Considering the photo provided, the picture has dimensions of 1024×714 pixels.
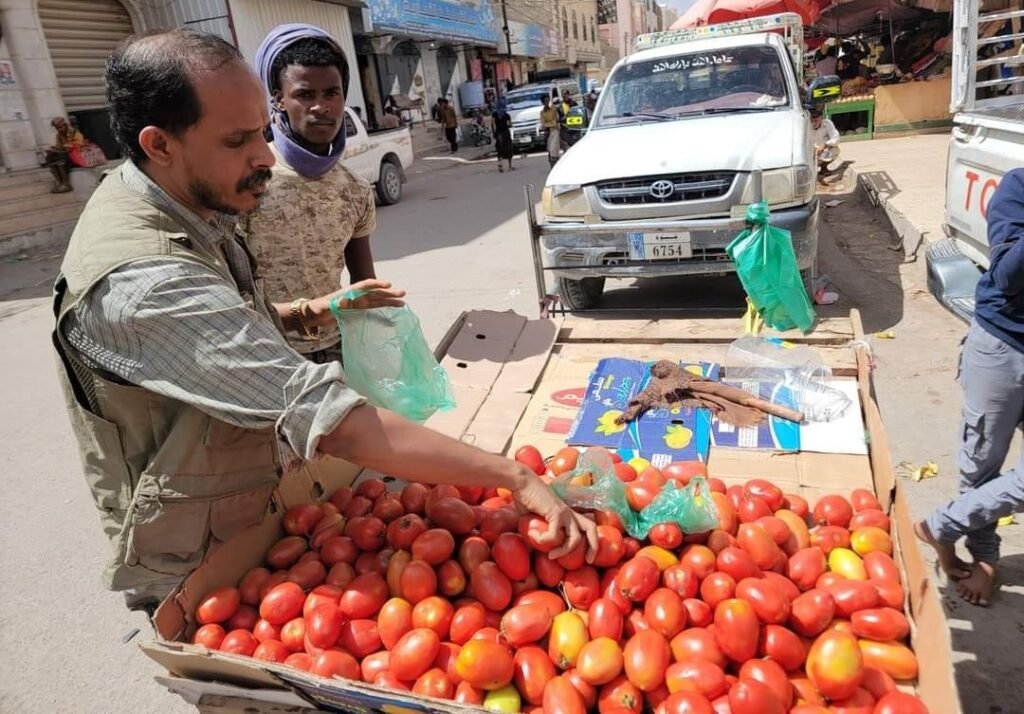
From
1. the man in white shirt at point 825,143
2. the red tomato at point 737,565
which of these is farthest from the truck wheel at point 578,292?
the man in white shirt at point 825,143

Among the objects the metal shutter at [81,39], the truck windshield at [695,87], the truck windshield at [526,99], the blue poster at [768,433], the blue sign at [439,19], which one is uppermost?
the blue sign at [439,19]

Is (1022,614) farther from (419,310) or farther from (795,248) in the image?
(419,310)

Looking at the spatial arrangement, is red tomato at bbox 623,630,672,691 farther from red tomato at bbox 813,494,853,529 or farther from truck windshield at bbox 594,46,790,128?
truck windshield at bbox 594,46,790,128

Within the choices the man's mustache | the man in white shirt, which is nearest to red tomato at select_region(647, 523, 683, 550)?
the man's mustache

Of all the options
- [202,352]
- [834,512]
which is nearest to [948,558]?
[834,512]

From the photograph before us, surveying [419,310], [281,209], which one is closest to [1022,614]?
[281,209]

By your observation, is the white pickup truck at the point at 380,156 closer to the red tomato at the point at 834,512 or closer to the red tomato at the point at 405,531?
the red tomato at the point at 405,531

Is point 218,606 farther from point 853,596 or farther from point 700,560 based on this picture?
point 853,596

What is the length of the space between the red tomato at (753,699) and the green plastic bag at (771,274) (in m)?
2.65

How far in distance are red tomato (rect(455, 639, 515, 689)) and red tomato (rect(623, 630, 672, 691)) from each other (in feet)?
0.86

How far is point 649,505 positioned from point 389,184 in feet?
40.7

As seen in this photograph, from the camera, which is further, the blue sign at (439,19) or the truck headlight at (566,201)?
the blue sign at (439,19)

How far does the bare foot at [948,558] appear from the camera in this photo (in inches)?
102

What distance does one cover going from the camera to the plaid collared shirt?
4.28 ft
